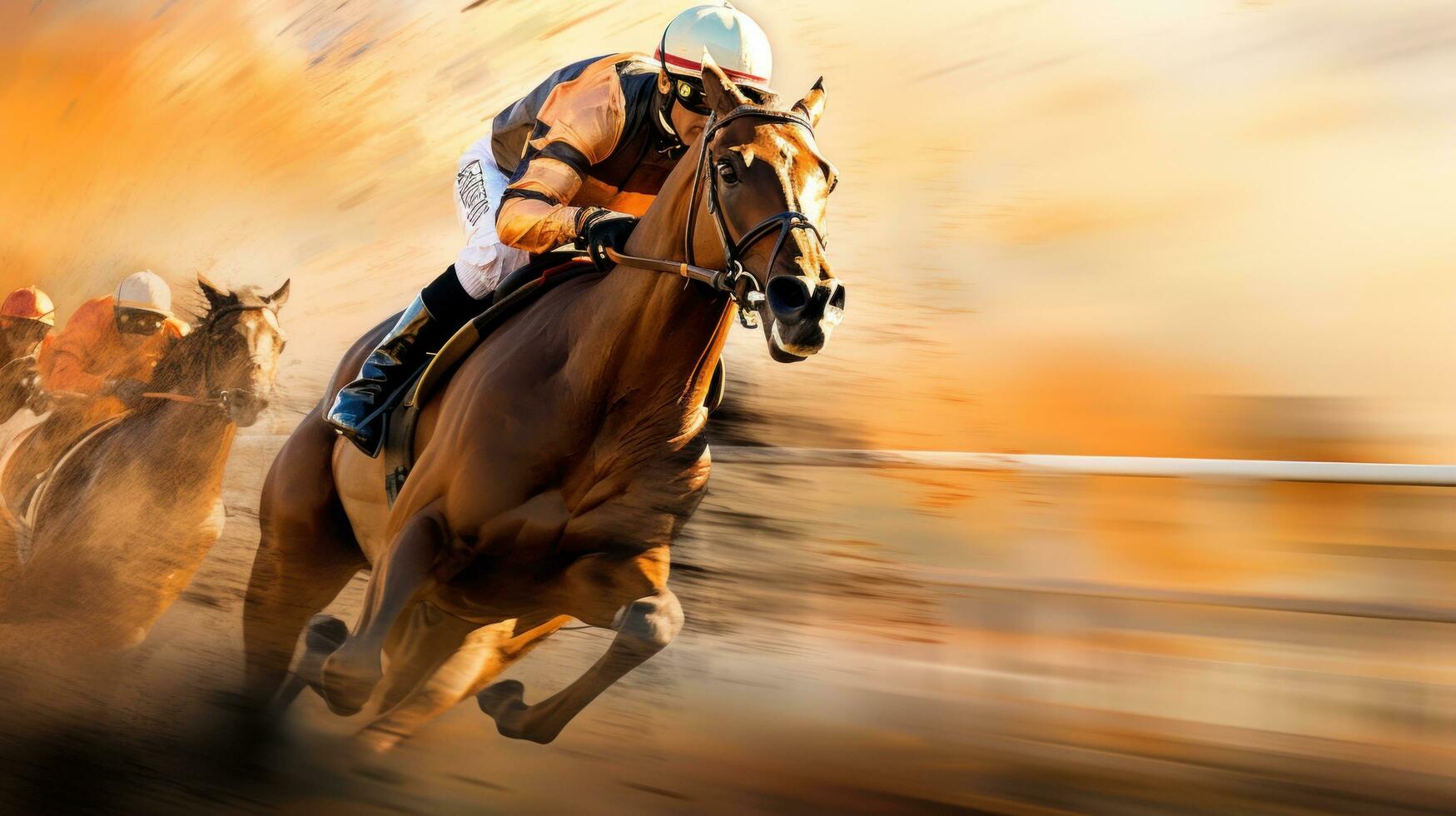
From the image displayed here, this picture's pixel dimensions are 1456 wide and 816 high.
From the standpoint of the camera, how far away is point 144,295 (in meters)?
6.25

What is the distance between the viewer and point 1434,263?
17.7ft

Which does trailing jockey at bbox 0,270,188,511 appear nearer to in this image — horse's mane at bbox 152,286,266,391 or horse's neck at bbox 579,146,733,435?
horse's mane at bbox 152,286,266,391

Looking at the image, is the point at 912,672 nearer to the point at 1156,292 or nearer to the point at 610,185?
the point at 610,185

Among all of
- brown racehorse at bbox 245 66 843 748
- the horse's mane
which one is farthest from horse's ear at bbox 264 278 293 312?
brown racehorse at bbox 245 66 843 748

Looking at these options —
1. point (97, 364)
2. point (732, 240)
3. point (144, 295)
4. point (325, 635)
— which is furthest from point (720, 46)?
point (97, 364)

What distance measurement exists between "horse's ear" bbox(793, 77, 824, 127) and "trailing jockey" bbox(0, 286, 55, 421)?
550cm

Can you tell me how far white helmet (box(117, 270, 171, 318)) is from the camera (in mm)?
6219

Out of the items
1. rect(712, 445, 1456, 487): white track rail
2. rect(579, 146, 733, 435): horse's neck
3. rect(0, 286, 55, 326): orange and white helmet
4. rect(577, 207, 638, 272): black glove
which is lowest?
rect(0, 286, 55, 326): orange and white helmet

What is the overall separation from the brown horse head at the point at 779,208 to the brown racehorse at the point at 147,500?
3.58 meters

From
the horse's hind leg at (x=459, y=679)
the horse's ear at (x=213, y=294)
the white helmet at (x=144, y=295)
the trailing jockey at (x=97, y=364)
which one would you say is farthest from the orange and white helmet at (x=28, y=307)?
the horse's hind leg at (x=459, y=679)

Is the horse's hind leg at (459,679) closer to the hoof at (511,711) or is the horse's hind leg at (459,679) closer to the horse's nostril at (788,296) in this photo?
the hoof at (511,711)

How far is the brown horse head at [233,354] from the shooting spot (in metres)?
5.79

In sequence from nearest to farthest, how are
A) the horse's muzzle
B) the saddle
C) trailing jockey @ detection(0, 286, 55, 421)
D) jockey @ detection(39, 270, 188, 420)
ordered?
the horse's muzzle
the saddle
jockey @ detection(39, 270, 188, 420)
trailing jockey @ detection(0, 286, 55, 421)

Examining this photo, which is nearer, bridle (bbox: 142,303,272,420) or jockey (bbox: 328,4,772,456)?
jockey (bbox: 328,4,772,456)
